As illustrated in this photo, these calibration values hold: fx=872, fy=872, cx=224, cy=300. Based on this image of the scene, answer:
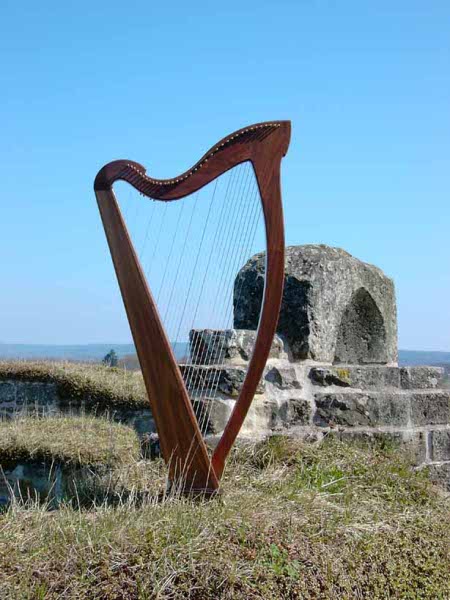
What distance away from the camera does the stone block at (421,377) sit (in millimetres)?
5449

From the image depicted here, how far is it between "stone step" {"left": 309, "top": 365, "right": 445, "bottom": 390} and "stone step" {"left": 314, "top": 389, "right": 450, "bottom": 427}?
0.05 meters

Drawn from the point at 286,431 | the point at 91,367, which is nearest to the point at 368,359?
the point at 286,431

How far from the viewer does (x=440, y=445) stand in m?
5.39

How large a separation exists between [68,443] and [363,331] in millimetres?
1949

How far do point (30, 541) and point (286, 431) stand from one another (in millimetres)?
2016

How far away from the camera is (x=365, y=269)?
5527 mm

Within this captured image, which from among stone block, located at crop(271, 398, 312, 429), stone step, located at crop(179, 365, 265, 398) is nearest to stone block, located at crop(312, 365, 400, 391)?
stone block, located at crop(271, 398, 312, 429)

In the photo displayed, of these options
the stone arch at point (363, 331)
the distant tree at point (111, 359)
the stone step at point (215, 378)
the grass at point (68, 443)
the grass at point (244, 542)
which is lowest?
the grass at point (244, 542)

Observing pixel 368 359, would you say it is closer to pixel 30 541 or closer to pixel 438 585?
pixel 438 585

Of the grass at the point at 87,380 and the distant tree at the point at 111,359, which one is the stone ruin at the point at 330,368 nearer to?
the grass at the point at 87,380

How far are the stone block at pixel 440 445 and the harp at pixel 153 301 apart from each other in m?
2.00

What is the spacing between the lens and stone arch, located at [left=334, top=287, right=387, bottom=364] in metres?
5.42

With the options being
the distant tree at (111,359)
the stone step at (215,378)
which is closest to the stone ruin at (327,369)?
the stone step at (215,378)

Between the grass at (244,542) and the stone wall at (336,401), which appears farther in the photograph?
the stone wall at (336,401)
